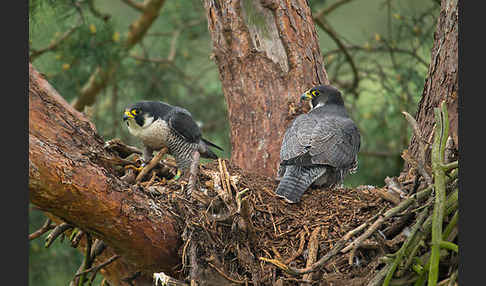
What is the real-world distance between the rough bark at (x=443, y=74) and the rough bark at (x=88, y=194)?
1343mm

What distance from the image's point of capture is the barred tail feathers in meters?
3.23

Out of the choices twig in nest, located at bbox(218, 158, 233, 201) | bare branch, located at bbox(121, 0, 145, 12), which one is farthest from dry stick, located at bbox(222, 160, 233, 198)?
bare branch, located at bbox(121, 0, 145, 12)

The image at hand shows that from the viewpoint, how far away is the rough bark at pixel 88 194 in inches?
84.7

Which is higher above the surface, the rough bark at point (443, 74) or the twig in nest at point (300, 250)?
the rough bark at point (443, 74)

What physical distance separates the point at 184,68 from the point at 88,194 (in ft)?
15.4

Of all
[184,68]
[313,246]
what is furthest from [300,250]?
[184,68]

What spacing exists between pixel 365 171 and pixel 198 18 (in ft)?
8.38

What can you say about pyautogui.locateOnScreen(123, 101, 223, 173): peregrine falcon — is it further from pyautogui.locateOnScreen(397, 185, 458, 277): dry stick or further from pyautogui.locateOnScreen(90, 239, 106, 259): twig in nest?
pyautogui.locateOnScreen(397, 185, 458, 277): dry stick

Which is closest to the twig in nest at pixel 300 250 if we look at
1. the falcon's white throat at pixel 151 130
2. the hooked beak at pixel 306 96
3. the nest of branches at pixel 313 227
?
the nest of branches at pixel 313 227

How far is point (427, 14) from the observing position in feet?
16.4

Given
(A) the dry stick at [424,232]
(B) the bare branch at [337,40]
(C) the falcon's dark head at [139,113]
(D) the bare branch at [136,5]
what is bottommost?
(A) the dry stick at [424,232]

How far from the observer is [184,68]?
680 cm

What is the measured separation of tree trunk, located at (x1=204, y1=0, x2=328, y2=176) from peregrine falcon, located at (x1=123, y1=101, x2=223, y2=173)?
51cm

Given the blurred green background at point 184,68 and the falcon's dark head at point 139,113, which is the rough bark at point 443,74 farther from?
the falcon's dark head at point 139,113
